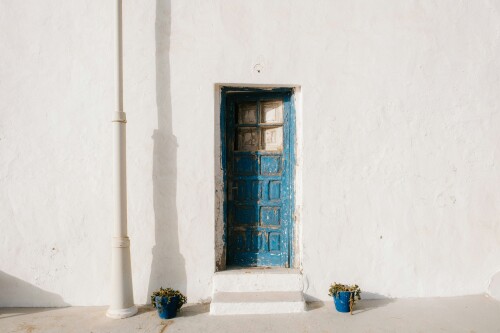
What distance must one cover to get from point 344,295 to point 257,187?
1677 mm

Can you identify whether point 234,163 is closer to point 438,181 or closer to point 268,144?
point 268,144

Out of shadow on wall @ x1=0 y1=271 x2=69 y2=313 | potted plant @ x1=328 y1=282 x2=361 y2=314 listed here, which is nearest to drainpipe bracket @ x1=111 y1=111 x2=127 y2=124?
shadow on wall @ x1=0 y1=271 x2=69 y2=313

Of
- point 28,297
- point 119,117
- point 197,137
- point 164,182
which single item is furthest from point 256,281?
point 28,297

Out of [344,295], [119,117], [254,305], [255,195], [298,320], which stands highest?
[119,117]

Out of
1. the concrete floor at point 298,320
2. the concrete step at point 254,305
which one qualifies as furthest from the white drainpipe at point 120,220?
Result: the concrete step at point 254,305

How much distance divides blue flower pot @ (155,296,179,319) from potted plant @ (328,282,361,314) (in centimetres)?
181

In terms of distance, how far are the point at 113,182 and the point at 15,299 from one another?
1.93m

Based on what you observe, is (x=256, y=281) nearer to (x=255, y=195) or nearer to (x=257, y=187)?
(x=255, y=195)

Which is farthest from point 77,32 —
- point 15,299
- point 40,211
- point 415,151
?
point 415,151

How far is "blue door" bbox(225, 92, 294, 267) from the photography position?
4723 millimetres

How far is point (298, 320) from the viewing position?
3.94 m

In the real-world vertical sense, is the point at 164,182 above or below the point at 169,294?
above

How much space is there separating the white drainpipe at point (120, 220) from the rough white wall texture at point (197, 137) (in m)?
0.26

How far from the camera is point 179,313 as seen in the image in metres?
4.14
